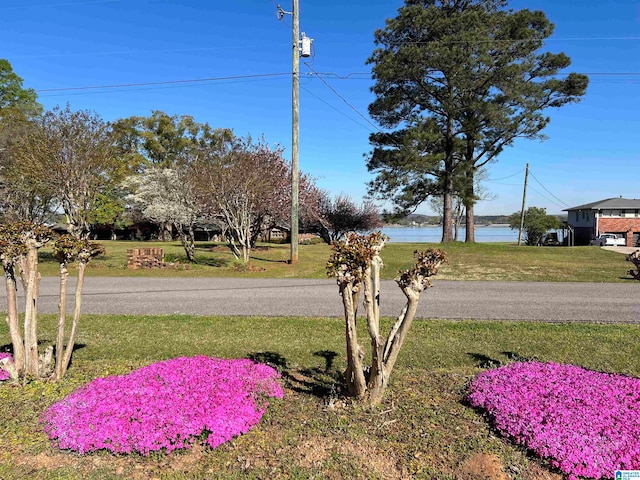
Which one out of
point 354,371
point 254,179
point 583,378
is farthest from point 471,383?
point 254,179

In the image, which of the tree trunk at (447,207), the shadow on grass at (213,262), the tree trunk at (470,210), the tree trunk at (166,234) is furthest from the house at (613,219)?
the tree trunk at (166,234)

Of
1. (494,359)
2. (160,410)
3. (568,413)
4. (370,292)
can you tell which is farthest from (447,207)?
(160,410)

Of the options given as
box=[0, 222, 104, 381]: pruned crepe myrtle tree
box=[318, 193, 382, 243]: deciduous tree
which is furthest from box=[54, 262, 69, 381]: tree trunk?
box=[318, 193, 382, 243]: deciduous tree

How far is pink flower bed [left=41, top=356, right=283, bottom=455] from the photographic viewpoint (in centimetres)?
325

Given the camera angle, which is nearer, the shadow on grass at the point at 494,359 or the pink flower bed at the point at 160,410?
the pink flower bed at the point at 160,410

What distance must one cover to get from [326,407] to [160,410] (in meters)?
1.47

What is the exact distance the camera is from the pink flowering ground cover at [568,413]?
2.97 m

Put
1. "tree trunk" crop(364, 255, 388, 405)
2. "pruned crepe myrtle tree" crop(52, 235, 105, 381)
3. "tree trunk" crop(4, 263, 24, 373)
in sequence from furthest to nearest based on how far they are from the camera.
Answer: "tree trunk" crop(4, 263, 24, 373)
"pruned crepe myrtle tree" crop(52, 235, 105, 381)
"tree trunk" crop(364, 255, 388, 405)

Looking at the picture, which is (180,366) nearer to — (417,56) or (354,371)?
(354,371)

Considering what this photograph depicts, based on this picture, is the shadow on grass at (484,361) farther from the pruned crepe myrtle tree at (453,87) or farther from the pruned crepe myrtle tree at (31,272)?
the pruned crepe myrtle tree at (453,87)

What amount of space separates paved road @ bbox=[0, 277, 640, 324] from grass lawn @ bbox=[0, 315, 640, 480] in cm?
129

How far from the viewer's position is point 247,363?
15.5 ft

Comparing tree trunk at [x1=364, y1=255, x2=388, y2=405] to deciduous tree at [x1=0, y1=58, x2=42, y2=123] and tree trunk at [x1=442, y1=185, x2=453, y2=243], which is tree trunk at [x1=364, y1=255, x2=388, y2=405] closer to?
tree trunk at [x1=442, y1=185, x2=453, y2=243]

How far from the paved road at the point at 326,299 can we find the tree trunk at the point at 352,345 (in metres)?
4.04
